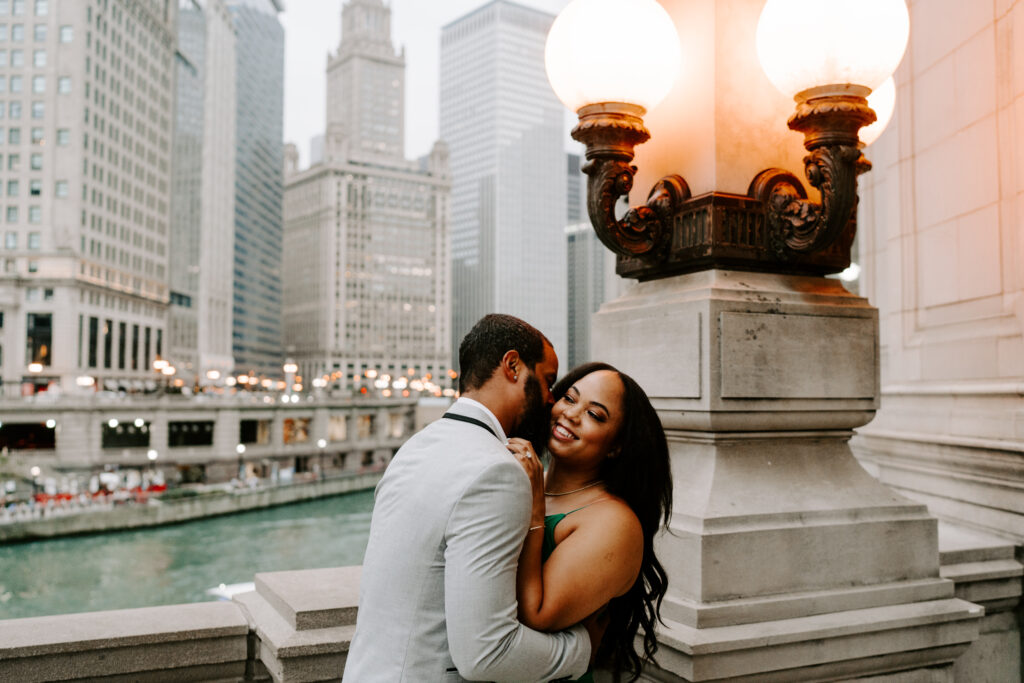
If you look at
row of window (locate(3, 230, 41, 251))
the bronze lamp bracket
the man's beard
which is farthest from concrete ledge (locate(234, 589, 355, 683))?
row of window (locate(3, 230, 41, 251))

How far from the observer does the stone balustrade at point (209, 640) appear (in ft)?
9.47

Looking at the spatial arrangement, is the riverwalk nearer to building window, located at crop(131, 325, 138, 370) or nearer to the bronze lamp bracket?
building window, located at crop(131, 325, 138, 370)

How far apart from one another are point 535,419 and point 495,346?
0.31 m

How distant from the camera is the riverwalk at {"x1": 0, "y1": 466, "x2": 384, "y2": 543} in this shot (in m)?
40.7

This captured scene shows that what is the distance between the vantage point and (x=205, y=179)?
124 metres

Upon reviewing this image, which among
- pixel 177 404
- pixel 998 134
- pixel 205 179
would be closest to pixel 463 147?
pixel 205 179

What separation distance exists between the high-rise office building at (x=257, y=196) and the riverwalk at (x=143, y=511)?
97.2 metres

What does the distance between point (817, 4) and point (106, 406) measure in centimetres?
6146

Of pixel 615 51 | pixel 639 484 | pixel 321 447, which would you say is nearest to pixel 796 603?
pixel 639 484

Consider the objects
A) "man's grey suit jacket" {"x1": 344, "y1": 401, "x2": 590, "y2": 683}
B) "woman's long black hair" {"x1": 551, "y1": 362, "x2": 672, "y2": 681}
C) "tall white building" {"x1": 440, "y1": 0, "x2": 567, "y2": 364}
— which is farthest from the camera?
"tall white building" {"x1": 440, "y1": 0, "x2": 567, "y2": 364}

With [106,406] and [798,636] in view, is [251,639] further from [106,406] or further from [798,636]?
[106,406]

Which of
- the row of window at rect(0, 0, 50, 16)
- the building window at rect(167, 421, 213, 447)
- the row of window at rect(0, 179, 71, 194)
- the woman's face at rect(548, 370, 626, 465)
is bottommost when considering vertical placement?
the building window at rect(167, 421, 213, 447)

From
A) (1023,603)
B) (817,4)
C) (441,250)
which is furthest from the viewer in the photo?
(441,250)

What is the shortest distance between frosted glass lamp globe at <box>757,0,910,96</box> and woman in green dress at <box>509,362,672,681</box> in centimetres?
147
